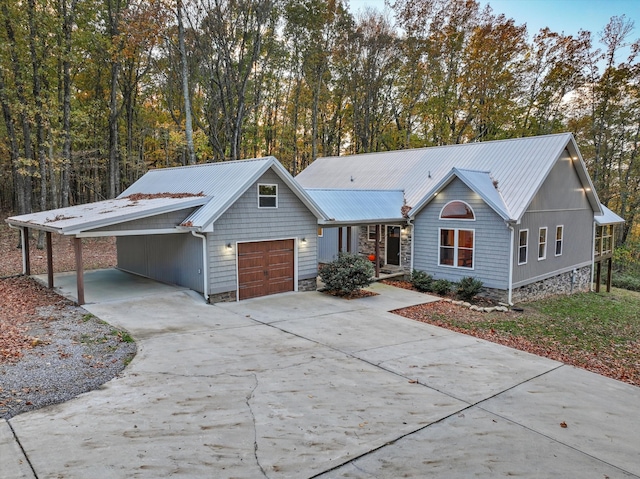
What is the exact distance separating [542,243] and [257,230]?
1105 cm

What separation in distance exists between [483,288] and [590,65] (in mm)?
19414

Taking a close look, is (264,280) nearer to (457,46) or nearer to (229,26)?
(229,26)

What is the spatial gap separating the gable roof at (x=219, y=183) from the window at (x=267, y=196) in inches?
17.3

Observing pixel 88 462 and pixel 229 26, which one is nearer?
pixel 88 462

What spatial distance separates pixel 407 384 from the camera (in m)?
6.83

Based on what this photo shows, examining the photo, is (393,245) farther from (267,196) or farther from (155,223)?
(155,223)

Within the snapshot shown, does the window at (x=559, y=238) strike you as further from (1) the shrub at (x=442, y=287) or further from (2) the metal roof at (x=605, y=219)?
(1) the shrub at (x=442, y=287)

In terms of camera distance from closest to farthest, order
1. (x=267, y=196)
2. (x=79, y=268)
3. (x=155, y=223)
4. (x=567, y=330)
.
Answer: (x=79, y=268) < (x=155, y=223) < (x=567, y=330) < (x=267, y=196)

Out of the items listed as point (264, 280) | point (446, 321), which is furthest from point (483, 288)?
point (264, 280)

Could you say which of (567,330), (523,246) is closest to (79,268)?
(567,330)

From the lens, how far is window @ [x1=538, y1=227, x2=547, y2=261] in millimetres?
15969

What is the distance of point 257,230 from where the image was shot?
1291cm

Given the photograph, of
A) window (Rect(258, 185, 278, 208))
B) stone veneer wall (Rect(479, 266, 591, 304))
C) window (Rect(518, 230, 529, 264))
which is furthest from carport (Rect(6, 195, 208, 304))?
window (Rect(518, 230, 529, 264))

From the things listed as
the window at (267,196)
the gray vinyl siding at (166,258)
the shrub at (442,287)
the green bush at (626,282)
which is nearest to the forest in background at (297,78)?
the green bush at (626,282)
